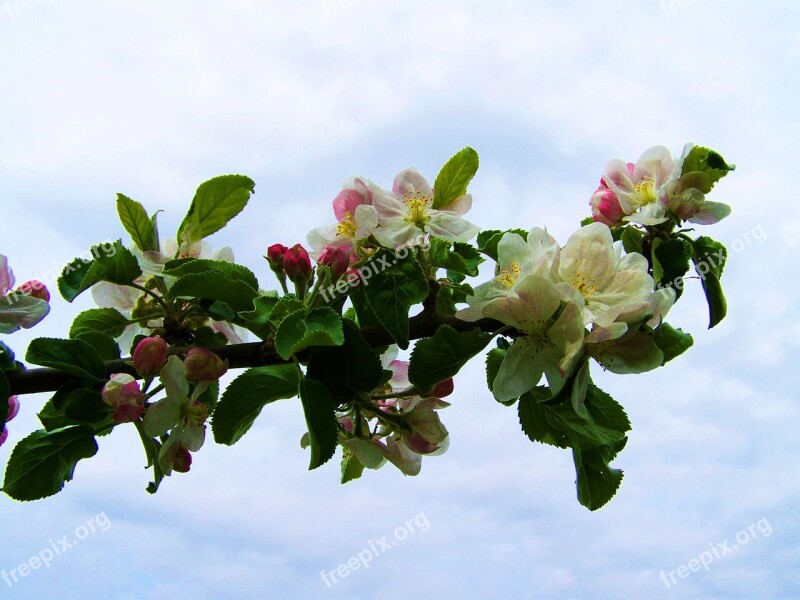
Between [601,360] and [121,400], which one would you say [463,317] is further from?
[121,400]

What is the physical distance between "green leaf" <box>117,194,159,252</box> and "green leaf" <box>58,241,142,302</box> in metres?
0.11

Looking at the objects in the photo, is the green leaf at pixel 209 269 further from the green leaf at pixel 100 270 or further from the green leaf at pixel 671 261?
the green leaf at pixel 671 261

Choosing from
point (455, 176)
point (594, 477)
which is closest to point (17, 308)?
point (455, 176)

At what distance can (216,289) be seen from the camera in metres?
1.26

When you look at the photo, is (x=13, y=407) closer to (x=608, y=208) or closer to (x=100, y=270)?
(x=100, y=270)

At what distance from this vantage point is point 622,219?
1.45 metres

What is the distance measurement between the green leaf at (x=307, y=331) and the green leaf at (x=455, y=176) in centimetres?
39

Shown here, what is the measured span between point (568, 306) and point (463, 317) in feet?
0.53

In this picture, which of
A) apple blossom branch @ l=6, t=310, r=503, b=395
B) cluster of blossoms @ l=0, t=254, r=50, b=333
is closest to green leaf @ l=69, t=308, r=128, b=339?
cluster of blossoms @ l=0, t=254, r=50, b=333

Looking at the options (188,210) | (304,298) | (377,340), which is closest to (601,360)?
(377,340)

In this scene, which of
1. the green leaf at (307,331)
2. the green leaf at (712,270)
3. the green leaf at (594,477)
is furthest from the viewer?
the green leaf at (712,270)

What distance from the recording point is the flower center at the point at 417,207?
54.1 inches

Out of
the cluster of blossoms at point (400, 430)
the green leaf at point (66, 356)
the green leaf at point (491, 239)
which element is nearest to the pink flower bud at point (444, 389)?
the cluster of blossoms at point (400, 430)

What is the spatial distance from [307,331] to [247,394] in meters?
0.20
